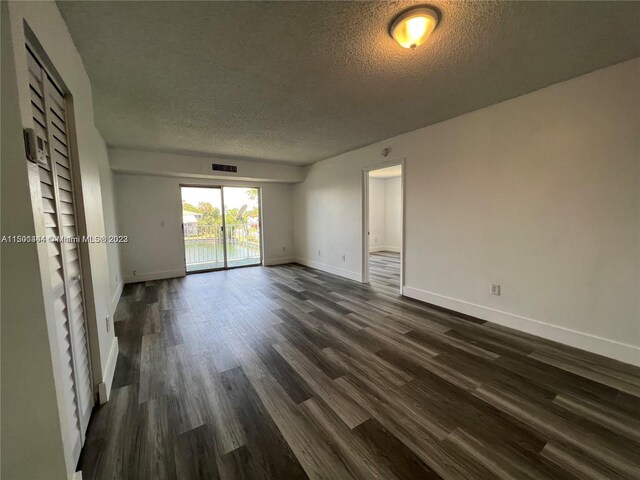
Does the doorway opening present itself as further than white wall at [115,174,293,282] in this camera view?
Yes

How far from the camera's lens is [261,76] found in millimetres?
2068

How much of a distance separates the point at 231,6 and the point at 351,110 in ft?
5.43

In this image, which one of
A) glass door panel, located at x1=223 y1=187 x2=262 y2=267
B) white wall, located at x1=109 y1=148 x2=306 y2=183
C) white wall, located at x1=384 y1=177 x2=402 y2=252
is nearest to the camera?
white wall, located at x1=109 y1=148 x2=306 y2=183

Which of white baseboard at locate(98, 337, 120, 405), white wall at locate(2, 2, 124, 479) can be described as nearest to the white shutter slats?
white wall at locate(2, 2, 124, 479)

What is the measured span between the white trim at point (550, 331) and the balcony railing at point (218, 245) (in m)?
4.81

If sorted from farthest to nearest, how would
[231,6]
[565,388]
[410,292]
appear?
[410,292] < [565,388] < [231,6]

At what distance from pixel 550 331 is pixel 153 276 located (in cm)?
620

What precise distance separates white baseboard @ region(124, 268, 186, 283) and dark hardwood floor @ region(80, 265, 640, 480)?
2269 millimetres

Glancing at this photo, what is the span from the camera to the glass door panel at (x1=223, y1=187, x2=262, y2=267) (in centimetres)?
→ 610

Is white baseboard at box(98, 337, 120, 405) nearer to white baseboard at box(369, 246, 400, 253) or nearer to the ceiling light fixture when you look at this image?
the ceiling light fixture

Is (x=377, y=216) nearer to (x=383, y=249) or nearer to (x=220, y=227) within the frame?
(x=383, y=249)

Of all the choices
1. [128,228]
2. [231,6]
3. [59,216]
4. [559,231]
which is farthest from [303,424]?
[128,228]

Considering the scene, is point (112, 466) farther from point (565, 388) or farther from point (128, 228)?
point (128, 228)

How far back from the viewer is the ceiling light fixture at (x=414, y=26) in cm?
141
